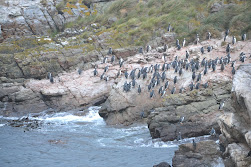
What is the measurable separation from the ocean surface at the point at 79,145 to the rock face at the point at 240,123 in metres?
3.62

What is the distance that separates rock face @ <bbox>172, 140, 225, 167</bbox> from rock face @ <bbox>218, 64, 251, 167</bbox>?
72 centimetres

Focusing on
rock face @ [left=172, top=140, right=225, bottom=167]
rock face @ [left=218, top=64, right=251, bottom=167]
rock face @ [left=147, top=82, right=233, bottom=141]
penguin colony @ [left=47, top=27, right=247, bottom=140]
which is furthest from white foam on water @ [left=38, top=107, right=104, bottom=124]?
rock face @ [left=218, top=64, right=251, bottom=167]

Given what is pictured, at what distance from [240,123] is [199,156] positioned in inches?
89.6

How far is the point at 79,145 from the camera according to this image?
17.5m

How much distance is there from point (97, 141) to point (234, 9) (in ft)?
69.3

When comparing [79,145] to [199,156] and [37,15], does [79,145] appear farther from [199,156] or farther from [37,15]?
[37,15]

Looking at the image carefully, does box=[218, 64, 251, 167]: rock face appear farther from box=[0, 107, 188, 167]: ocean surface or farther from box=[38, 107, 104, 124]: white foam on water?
box=[38, 107, 104, 124]: white foam on water

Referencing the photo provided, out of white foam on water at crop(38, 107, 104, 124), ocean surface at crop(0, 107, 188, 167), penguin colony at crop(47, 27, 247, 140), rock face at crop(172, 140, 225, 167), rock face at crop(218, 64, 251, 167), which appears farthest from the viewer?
penguin colony at crop(47, 27, 247, 140)

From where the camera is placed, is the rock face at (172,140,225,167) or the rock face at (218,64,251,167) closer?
the rock face at (218,64,251,167)

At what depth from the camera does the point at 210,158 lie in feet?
42.4

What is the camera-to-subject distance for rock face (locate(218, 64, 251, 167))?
11.1 metres

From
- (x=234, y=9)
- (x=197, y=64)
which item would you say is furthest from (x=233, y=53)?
(x=234, y=9)

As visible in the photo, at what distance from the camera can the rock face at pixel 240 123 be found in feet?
36.3

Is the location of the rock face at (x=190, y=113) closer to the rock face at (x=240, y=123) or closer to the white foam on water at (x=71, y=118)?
the white foam on water at (x=71, y=118)
